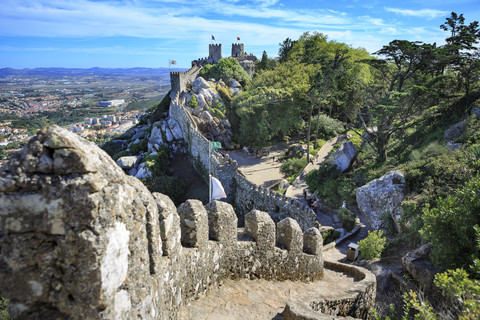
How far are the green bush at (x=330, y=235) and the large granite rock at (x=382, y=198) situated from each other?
4.96 feet

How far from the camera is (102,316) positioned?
2.32 meters

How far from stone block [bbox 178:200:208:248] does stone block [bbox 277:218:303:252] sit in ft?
7.57

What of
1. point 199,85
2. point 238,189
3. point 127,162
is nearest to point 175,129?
point 127,162

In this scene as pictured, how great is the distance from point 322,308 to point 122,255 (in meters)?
3.68

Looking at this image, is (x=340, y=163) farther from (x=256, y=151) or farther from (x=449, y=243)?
(x=449, y=243)

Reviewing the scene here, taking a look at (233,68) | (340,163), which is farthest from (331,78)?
(233,68)

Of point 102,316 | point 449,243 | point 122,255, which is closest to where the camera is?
point 102,316

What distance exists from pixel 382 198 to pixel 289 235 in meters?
8.10

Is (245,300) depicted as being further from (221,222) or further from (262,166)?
(262,166)

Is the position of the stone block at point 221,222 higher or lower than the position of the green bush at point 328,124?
higher

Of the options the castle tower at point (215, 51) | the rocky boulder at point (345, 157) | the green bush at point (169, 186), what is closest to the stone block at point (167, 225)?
the rocky boulder at point (345, 157)

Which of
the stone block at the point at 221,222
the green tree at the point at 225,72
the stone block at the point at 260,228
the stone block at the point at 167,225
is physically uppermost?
the green tree at the point at 225,72

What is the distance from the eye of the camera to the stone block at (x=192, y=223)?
418 centimetres

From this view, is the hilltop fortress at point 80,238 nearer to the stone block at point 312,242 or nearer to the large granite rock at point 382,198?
the stone block at point 312,242
